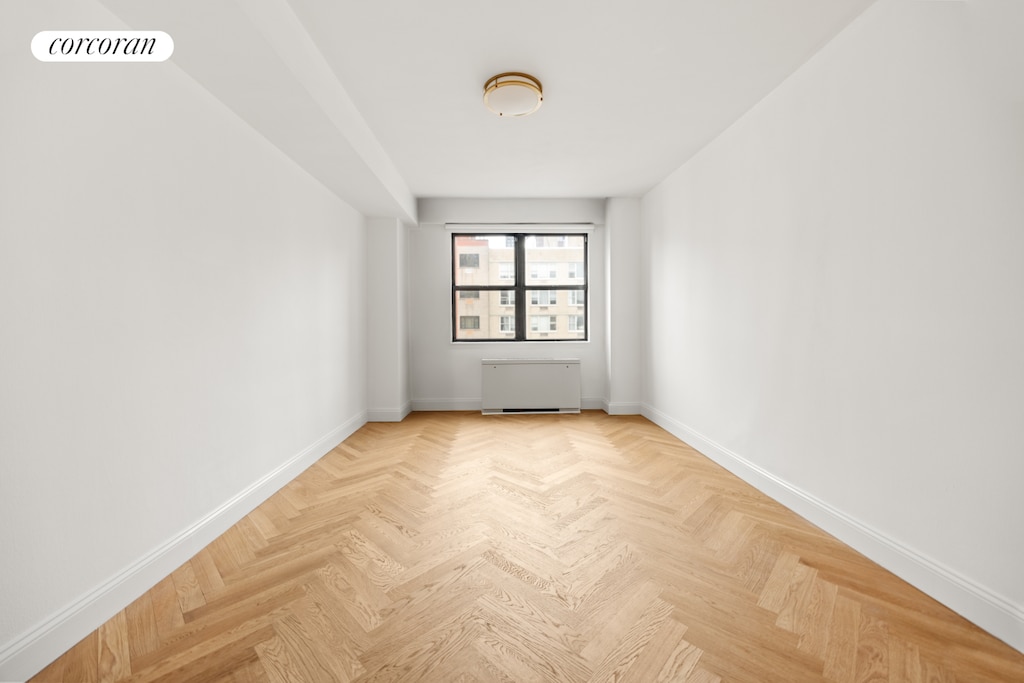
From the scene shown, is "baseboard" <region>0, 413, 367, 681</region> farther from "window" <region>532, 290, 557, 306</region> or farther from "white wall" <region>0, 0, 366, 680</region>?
"window" <region>532, 290, 557, 306</region>


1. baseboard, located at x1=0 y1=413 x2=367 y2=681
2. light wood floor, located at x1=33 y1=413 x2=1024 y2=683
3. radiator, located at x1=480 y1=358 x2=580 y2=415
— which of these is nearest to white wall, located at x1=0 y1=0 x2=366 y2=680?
baseboard, located at x1=0 y1=413 x2=367 y2=681

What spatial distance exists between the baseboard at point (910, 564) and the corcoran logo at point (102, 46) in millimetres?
3727

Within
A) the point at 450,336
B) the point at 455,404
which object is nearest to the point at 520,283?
the point at 450,336

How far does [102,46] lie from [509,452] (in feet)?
10.4

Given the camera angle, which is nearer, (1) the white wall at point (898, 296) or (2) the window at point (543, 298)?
(1) the white wall at point (898, 296)

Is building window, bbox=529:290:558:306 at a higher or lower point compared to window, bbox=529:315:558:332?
higher

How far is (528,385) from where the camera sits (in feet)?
16.1

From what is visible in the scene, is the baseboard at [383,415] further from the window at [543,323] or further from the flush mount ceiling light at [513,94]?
the flush mount ceiling light at [513,94]

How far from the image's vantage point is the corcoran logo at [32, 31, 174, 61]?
4.40 ft

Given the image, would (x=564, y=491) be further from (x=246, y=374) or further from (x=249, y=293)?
(x=249, y=293)

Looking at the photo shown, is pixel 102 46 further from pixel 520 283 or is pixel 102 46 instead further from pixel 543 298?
pixel 543 298

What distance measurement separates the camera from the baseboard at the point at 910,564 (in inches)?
53.6

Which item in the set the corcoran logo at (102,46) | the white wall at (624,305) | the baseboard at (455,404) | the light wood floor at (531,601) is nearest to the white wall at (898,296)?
the light wood floor at (531,601)

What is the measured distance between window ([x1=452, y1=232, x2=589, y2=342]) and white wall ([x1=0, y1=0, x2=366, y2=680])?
283cm
